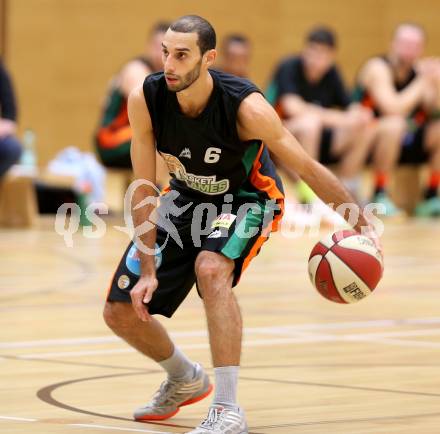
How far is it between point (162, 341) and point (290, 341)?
5.00 feet

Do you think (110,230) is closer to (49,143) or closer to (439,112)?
(439,112)

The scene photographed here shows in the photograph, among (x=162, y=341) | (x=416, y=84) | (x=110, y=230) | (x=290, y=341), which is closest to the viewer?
(x=162, y=341)

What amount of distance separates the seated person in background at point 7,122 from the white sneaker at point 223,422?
7064 millimetres

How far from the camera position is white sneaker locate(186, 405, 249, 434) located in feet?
12.2

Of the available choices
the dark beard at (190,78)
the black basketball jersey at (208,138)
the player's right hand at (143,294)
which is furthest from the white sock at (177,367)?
the dark beard at (190,78)

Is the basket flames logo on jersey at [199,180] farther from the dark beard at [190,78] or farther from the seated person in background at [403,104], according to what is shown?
the seated person in background at [403,104]

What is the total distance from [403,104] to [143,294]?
8701 millimetres

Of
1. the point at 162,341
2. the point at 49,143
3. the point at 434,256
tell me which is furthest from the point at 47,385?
the point at 49,143

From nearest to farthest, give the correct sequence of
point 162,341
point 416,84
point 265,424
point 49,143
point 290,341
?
point 265,424
point 162,341
point 290,341
point 416,84
point 49,143

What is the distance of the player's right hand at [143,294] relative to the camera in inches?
158

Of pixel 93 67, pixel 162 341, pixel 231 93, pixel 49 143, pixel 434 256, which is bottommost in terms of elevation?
pixel 162 341

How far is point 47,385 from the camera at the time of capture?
180 inches

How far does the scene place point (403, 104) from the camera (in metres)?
12.3

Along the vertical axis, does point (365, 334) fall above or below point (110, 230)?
below
